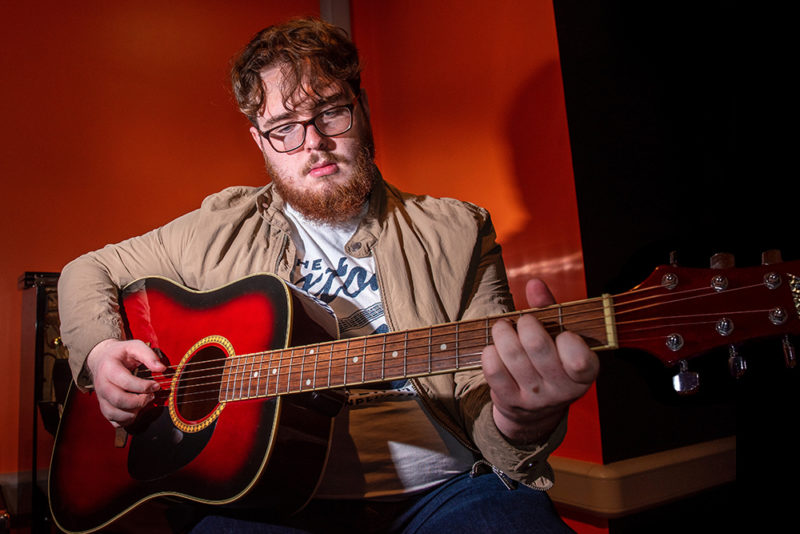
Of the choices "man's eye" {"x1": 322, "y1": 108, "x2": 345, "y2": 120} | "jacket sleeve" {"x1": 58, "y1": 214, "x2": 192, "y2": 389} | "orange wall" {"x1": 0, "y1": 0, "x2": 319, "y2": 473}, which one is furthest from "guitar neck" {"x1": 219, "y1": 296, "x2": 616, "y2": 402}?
"orange wall" {"x1": 0, "y1": 0, "x2": 319, "y2": 473}

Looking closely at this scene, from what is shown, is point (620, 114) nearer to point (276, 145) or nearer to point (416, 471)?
point (276, 145)

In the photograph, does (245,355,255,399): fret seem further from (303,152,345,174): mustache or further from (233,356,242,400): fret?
(303,152,345,174): mustache

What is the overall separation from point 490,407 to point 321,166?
28.2 inches

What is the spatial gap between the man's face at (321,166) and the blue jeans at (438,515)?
649mm

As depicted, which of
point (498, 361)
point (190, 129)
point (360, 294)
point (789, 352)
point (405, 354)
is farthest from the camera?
point (190, 129)

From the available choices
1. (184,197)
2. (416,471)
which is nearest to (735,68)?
(416,471)

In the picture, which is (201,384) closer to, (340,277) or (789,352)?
(340,277)

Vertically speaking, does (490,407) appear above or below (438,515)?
above

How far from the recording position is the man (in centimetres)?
88

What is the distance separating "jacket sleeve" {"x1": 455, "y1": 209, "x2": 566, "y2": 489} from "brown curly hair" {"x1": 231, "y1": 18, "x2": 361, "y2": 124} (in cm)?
55

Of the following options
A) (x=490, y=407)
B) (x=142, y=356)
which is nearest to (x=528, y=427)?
(x=490, y=407)

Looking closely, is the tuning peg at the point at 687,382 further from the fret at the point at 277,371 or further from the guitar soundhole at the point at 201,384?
the guitar soundhole at the point at 201,384

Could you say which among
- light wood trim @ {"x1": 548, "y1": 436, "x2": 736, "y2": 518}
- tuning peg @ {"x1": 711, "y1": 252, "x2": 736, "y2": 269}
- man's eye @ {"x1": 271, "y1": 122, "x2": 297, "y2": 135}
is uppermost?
man's eye @ {"x1": 271, "y1": 122, "x2": 297, "y2": 135}

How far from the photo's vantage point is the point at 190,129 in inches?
75.7
